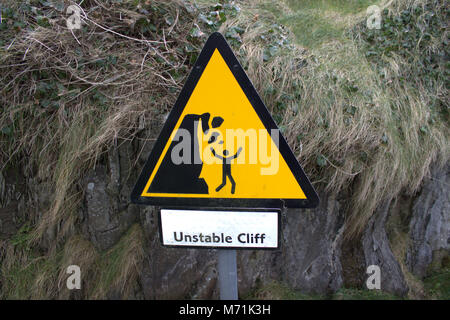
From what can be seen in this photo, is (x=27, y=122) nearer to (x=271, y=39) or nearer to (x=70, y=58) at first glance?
(x=70, y=58)

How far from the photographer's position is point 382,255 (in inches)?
109

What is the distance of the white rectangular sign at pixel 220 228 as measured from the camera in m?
1.39

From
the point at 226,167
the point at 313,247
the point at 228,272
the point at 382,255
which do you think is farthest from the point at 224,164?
the point at 382,255

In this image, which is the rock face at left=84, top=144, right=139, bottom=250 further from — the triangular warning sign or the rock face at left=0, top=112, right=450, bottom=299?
the triangular warning sign

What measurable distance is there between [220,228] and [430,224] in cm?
255

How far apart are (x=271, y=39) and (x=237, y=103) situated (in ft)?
5.84

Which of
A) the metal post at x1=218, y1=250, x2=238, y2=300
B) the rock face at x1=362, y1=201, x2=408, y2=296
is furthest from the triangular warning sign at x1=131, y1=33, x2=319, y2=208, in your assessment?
the rock face at x1=362, y1=201, x2=408, y2=296

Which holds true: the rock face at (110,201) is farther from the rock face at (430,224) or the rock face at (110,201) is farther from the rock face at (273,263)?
the rock face at (430,224)

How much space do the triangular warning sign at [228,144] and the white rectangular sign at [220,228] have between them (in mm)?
53

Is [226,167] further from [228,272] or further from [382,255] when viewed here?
[382,255]

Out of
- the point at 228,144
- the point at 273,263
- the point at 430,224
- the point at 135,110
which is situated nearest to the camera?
the point at 228,144

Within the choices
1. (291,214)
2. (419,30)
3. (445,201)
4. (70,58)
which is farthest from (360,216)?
(70,58)

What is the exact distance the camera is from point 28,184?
2.50 metres

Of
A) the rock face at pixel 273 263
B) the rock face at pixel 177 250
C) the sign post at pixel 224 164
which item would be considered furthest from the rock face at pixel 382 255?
the sign post at pixel 224 164
